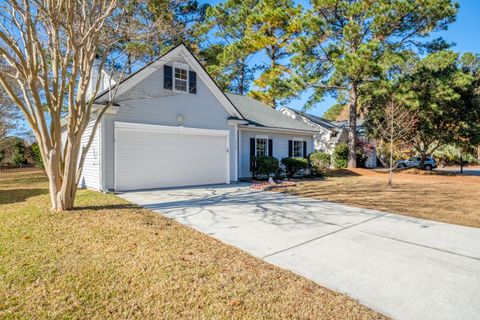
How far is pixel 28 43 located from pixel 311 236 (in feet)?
24.3

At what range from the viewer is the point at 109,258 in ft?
12.8

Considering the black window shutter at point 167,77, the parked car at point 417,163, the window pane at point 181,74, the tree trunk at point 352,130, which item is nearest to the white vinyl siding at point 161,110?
the black window shutter at point 167,77

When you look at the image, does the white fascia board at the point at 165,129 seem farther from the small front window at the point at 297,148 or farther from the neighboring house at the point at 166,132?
the small front window at the point at 297,148

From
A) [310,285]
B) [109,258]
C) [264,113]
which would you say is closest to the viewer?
[310,285]

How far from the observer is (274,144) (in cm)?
1636

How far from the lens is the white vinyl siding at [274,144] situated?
1494 centimetres

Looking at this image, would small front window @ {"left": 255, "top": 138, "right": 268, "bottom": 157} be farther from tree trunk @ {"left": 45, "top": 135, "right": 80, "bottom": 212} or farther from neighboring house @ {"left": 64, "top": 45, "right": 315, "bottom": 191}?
tree trunk @ {"left": 45, "top": 135, "right": 80, "bottom": 212}

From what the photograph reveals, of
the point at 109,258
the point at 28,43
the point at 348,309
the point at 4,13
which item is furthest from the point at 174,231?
the point at 4,13

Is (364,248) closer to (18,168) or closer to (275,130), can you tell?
(275,130)

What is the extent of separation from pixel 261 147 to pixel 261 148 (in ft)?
0.19

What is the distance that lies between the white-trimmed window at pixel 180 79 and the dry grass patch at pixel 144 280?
7.62 m

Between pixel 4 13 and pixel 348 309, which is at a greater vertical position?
pixel 4 13

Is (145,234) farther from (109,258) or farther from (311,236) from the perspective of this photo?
(311,236)

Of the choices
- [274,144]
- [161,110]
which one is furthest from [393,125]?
[161,110]
